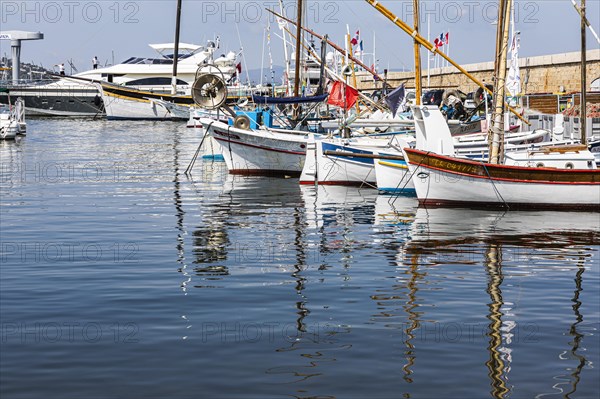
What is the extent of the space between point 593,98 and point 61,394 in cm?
4003

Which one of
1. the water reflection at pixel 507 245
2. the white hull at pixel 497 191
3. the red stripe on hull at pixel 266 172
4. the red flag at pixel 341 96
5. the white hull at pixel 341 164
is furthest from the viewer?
the red stripe on hull at pixel 266 172

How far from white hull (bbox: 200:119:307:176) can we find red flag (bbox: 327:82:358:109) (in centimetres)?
167

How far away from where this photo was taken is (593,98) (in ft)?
149

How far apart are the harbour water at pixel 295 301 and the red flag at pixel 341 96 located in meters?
9.27

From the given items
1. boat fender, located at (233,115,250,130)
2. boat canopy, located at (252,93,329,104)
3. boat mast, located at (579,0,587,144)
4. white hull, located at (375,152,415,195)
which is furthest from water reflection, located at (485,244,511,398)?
boat canopy, located at (252,93,329,104)

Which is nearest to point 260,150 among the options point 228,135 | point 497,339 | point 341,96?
point 228,135

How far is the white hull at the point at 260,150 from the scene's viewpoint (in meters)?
33.5

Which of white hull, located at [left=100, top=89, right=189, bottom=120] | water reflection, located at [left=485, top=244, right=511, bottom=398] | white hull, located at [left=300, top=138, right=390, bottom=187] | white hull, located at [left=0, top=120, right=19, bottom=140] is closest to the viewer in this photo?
water reflection, located at [left=485, top=244, right=511, bottom=398]

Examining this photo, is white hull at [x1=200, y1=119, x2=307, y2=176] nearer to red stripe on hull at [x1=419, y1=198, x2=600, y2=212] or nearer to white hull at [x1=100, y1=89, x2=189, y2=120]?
red stripe on hull at [x1=419, y1=198, x2=600, y2=212]

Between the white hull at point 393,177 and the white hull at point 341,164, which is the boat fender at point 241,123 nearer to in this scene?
the white hull at point 341,164

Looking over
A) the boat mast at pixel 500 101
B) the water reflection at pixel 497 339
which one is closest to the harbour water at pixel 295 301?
the water reflection at pixel 497 339

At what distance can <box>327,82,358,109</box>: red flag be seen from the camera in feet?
111

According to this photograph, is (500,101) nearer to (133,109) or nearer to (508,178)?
(508,178)

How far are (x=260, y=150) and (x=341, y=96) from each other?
10.8 ft
